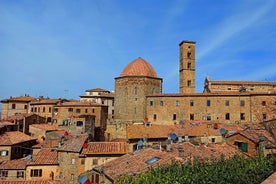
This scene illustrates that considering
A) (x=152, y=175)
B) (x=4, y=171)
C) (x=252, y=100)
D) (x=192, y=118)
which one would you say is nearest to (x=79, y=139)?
(x=4, y=171)

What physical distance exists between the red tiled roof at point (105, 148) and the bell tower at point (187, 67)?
101 feet

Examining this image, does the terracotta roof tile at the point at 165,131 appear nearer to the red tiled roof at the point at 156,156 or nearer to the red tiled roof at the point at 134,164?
the red tiled roof at the point at 156,156

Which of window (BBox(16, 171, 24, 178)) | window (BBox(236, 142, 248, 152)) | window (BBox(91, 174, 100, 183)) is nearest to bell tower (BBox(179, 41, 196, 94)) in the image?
window (BBox(236, 142, 248, 152))

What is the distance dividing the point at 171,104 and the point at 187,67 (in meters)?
12.6

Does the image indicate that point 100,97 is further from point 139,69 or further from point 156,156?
point 156,156

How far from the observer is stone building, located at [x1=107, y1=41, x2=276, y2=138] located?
46.7m

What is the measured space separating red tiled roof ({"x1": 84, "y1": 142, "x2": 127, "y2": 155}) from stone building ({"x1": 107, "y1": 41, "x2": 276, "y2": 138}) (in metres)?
12.1

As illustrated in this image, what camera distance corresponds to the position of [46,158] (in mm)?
31109

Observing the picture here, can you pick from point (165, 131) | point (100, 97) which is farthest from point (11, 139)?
point (100, 97)

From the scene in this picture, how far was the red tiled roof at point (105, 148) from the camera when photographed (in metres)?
28.0

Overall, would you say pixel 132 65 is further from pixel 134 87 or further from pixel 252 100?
pixel 252 100

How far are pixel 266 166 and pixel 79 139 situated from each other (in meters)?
21.3

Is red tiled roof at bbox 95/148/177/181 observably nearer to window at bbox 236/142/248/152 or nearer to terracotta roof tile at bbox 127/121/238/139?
window at bbox 236/142/248/152

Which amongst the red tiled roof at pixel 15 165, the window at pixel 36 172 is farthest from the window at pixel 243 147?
the red tiled roof at pixel 15 165
